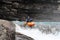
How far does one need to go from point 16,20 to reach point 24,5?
0.15 m

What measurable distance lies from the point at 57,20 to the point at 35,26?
198mm

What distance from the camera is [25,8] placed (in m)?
1.30

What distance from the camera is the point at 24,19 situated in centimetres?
130

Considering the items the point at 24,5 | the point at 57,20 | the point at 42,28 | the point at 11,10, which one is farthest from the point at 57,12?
the point at 11,10

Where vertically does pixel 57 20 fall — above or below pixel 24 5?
below

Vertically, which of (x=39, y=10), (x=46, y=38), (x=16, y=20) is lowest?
(x=46, y=38)

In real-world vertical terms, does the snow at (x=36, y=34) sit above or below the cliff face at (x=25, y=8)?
below

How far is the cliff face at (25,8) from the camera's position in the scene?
129cm

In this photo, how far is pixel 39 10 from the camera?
130 centimetres

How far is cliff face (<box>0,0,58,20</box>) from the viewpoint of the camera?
1.29 metres

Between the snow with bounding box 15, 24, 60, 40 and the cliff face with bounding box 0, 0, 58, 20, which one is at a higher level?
the cliff face with bounding box 0, 0, 58, 20

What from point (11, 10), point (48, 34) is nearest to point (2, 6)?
point (11, 10)

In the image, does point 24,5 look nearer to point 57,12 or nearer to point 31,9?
point 31,9

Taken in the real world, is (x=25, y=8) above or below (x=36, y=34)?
above
